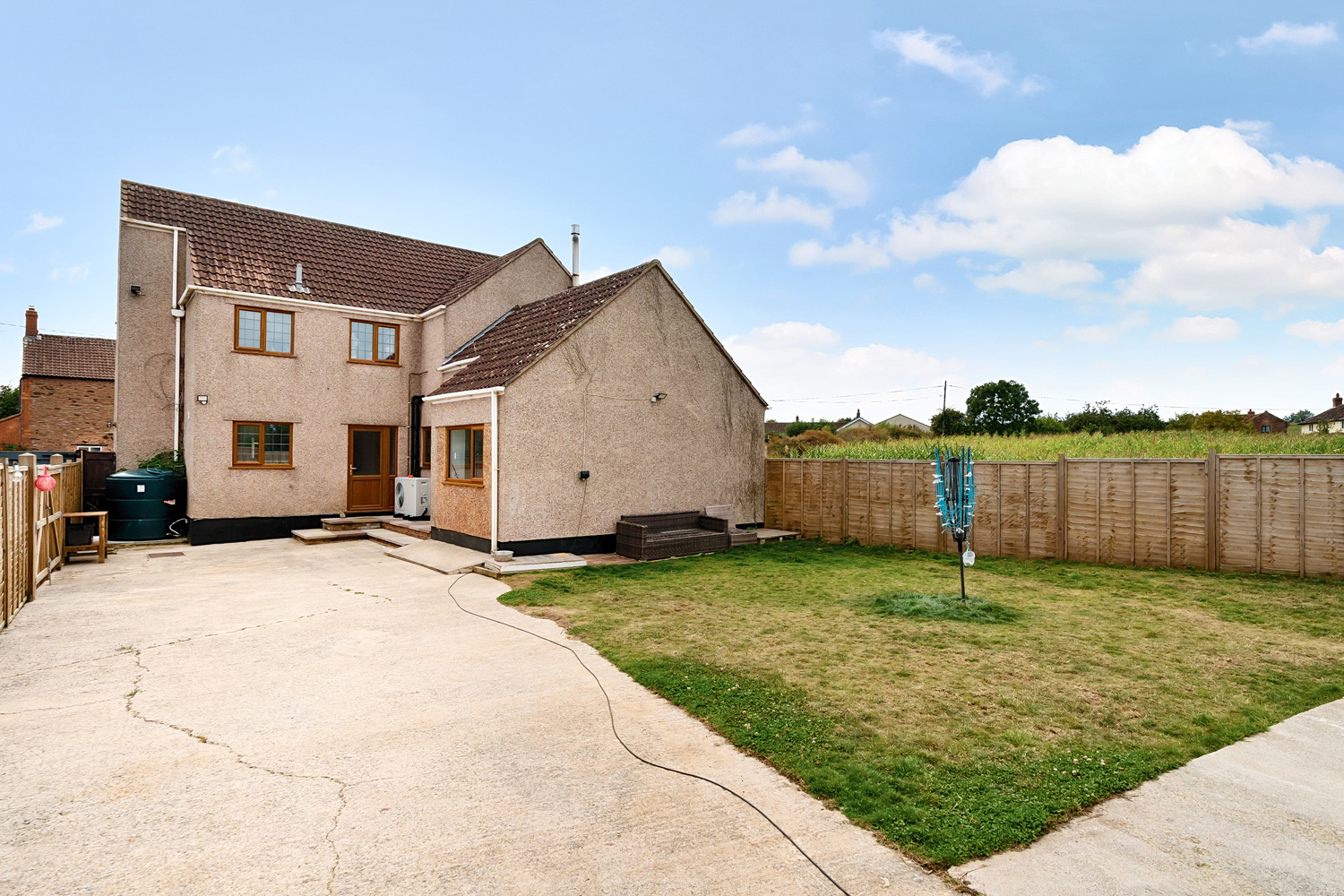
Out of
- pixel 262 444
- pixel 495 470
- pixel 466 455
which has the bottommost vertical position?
pixel 495 470

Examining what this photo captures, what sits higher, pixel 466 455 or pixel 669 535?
pixel 466 455

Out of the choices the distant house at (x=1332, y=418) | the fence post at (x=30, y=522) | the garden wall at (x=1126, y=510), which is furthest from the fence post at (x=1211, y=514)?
the distant house at (x=1332, y=418)

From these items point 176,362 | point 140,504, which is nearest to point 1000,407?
point 176,362

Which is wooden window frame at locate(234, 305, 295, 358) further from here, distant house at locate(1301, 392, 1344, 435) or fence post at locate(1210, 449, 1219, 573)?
distant house at locate(1301, 392, 1344, 435)

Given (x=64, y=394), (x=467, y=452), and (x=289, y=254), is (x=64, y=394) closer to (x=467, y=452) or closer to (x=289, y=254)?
(x=289, y=254)

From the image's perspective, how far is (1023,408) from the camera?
59.9 m

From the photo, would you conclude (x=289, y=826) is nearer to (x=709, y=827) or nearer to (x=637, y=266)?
(x=709, y=827)

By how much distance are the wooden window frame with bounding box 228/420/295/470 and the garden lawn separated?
8.77 metres

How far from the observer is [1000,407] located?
60656 mm

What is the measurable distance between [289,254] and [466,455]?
8.50 m

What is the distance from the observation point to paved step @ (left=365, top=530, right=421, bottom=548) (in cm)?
1327

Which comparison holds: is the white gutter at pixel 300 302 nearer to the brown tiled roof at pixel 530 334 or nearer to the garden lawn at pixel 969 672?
the brown tiled roof at pixel 530 334

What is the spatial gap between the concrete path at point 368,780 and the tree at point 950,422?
56.3 meters

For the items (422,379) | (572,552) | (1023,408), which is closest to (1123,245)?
(572,552)
